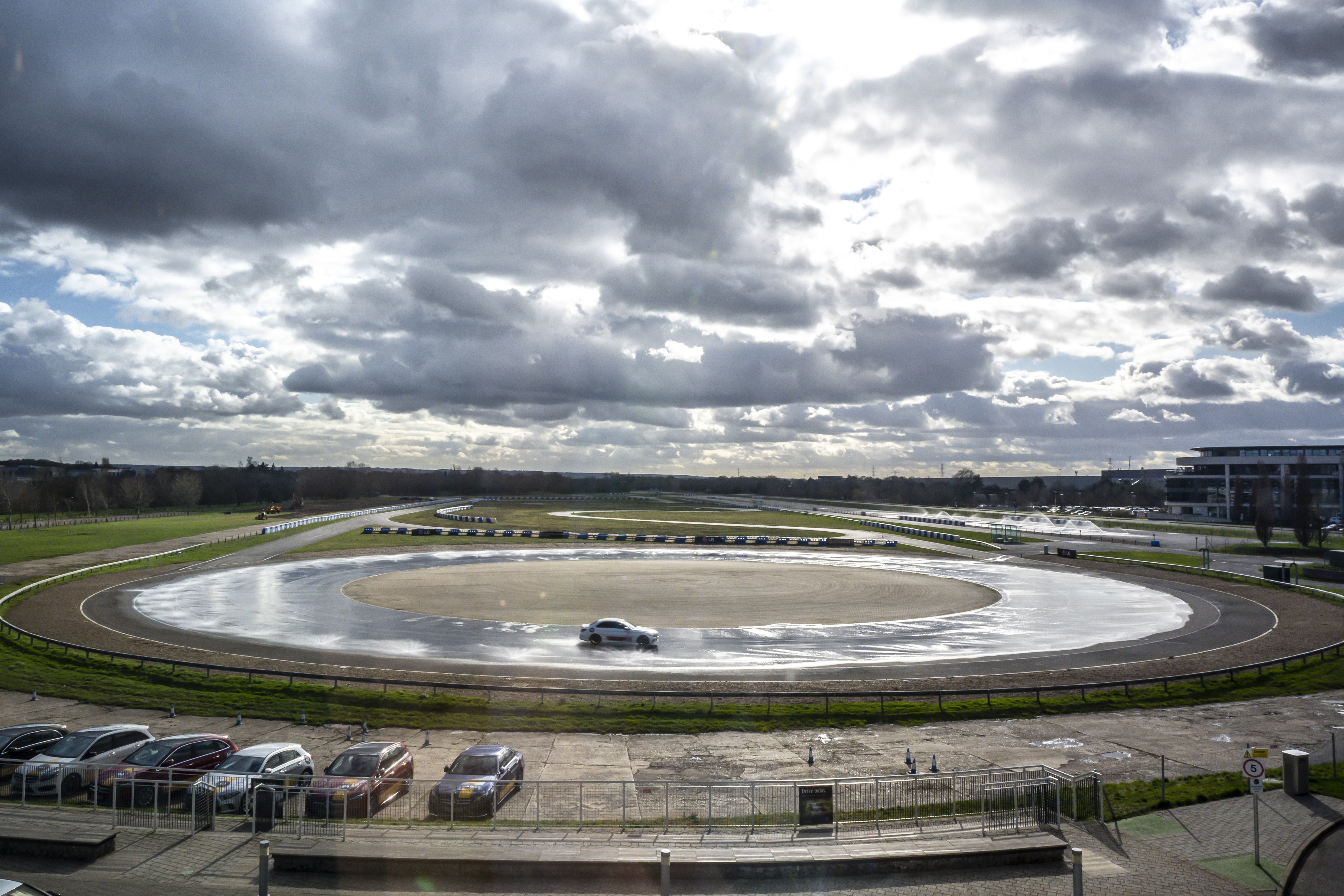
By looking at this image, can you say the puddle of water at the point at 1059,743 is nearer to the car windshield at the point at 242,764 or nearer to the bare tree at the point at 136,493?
the car windshield at the point at 242,764

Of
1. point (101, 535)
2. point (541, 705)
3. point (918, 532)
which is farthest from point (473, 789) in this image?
point (101, 535)

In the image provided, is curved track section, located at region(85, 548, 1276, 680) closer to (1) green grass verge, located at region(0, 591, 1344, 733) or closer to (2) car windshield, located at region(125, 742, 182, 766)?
(1) green grass verge, located at region(0, 591, 1344, 733)

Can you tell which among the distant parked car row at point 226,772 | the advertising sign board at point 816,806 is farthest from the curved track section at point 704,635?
the advertising sign board at point 816,806

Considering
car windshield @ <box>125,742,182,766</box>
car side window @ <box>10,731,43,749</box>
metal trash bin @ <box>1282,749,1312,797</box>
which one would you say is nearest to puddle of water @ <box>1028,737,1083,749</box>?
metal trash bin @ <box>1282,749,1312,797</box>

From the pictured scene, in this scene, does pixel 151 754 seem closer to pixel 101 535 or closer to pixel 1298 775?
pixel 1298 775

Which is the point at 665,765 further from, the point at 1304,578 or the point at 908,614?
the point at 1304,578

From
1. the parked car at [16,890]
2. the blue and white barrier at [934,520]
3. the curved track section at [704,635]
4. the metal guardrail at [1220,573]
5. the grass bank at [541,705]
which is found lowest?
the blue and white barrier at [934,520]

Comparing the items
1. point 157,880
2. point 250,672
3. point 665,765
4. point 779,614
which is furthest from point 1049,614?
point 157,880
